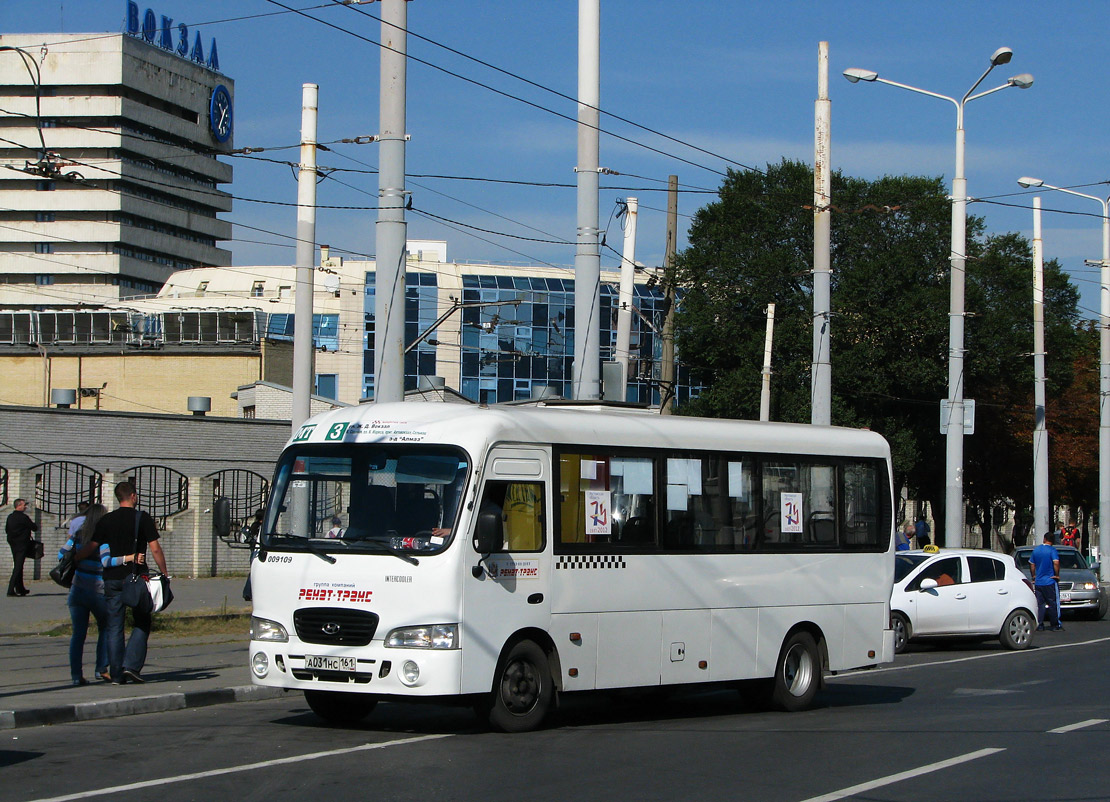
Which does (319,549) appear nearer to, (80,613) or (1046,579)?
(80,613)

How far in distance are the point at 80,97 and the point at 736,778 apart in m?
116

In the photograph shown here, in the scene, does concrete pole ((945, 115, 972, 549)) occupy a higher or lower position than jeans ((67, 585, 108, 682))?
higher

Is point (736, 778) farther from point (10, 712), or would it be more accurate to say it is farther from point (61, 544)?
point (61, 544)

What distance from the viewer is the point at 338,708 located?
11352 millimetres

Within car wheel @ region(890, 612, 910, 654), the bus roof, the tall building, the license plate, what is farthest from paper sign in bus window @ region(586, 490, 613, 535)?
the tall building

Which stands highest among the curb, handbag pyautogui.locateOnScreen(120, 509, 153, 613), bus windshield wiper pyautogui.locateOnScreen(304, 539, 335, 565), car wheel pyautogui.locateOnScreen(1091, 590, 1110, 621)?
bus windshield wiper pyautogui.locateOnScreen(304, 539, 335, 565)

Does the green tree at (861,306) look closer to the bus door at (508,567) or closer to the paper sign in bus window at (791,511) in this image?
the paper sign in bus window at (791,511)

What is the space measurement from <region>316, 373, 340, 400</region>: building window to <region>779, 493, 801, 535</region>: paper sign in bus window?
7100 cm

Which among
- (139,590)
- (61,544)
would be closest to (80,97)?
(61,544)

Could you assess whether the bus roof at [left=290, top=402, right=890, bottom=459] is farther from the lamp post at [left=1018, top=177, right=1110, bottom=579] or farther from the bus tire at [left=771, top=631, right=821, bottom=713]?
the lamp post at [left=1018, top=177, right=1110, bottom=579]

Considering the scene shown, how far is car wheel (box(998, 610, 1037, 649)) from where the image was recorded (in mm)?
21031

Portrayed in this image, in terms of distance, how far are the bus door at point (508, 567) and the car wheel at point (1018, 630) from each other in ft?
40.6

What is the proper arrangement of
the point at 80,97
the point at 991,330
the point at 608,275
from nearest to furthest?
the point at 991,330, the point at 608,275, the point at 80,97

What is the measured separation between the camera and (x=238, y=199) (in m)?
22.1
